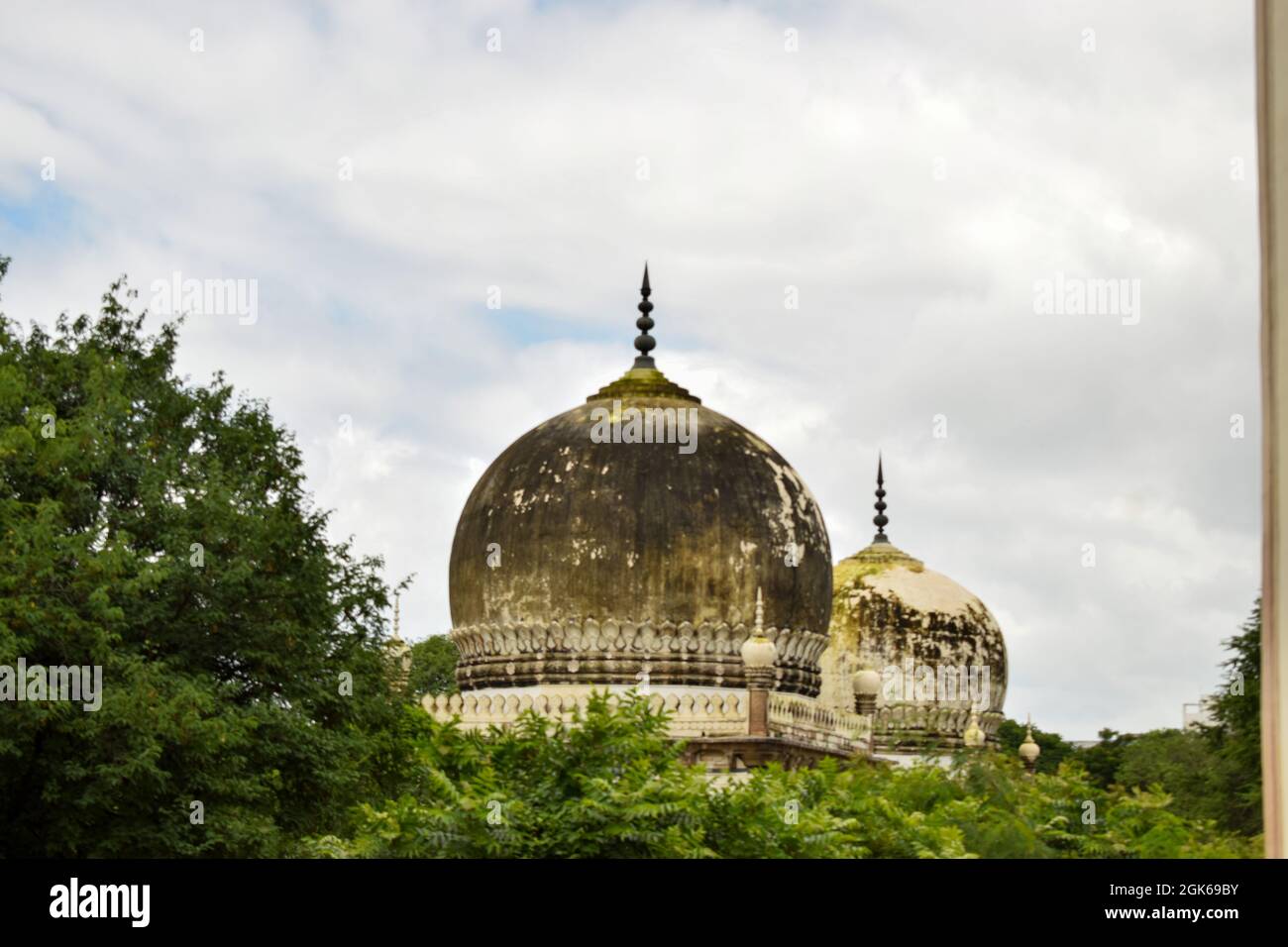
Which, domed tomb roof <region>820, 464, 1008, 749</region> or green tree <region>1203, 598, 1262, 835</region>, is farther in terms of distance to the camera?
domed tomb roof <region>820, 464, 1008, 749</region>

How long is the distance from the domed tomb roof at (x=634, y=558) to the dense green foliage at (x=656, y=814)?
3084 mm

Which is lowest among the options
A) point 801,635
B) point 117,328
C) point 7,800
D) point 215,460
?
point 7,800

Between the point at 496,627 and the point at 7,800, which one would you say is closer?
the point at 7,800

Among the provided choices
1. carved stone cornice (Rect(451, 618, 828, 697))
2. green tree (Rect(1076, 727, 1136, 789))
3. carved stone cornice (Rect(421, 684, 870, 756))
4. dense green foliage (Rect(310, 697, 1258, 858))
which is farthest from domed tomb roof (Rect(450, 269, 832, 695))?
green tree (Rect(1076, 727, 1136, 789))

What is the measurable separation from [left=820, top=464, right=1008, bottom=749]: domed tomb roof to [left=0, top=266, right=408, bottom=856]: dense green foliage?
5.56 m

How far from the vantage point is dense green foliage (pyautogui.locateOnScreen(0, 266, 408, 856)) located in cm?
1134

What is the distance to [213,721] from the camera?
1139cm

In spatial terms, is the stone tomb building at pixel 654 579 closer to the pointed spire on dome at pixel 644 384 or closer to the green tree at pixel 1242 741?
the pointed spire on dome at pixel 644 384

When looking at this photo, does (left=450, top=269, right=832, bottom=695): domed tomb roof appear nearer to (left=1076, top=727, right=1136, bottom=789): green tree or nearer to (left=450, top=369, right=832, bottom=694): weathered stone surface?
(left=450, top=369, right=832, bottom=694): weathered stone surface

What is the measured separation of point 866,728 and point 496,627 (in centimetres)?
326
